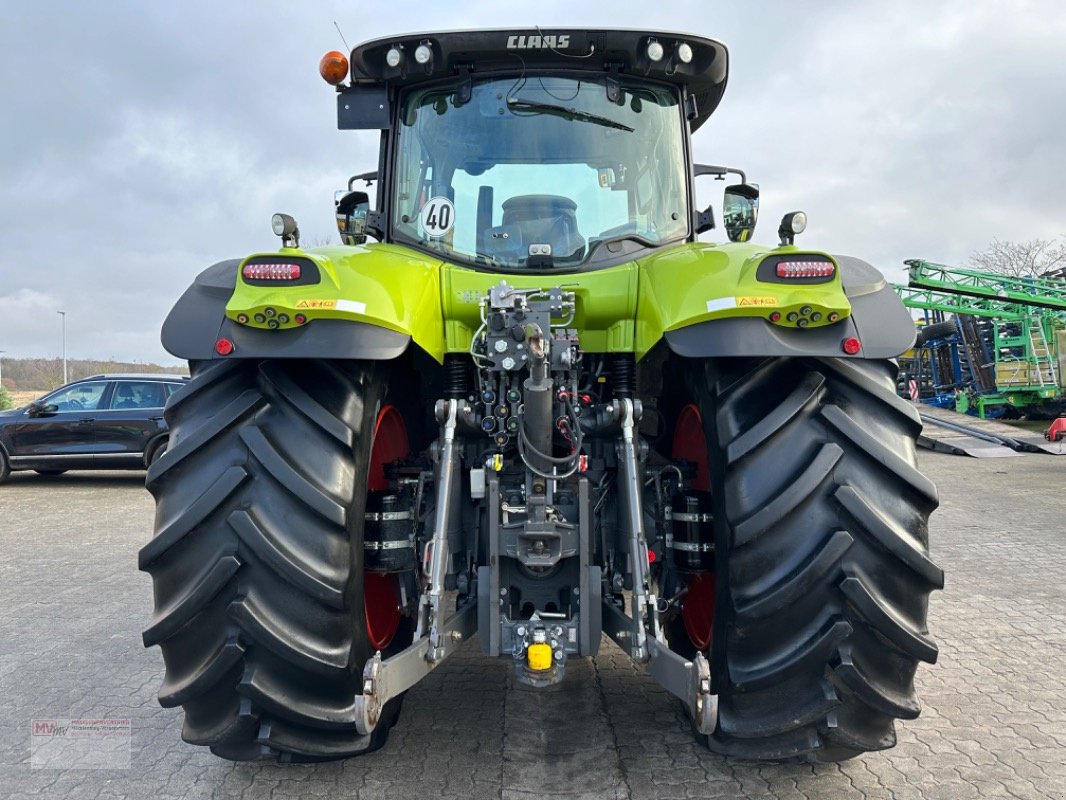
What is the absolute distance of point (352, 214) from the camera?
4.20m

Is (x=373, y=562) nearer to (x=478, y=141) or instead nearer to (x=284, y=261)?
(x=284, y=261)

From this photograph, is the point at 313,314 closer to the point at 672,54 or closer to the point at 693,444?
the point at 693,444

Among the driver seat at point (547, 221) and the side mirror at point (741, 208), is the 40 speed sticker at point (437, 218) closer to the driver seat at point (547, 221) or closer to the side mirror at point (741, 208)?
the driver seat at point (547, 221)

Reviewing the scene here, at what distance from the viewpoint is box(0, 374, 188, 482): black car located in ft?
37.0

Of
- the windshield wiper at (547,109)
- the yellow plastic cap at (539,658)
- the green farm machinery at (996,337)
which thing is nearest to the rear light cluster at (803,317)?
the yellow plastic cap at (539,658)

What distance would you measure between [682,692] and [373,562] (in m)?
1.10

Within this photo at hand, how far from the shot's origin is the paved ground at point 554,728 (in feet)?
8.82

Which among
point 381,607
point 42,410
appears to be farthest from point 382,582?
point 42,410

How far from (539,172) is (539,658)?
77.2 inches

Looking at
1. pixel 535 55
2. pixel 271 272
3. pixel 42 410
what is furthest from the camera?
pixel 42 410

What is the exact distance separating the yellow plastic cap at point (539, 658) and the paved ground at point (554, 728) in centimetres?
56

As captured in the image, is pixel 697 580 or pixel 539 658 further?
pixel 697 580

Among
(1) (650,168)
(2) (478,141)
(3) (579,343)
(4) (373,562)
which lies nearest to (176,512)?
(4) (373,562)

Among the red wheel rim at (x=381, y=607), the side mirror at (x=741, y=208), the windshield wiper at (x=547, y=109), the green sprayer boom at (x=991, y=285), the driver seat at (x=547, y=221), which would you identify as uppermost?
the green sprayer boom at (x=991, y=285)
